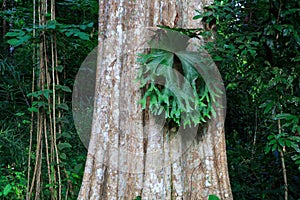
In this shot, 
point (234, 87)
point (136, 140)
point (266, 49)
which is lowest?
point (136, 140)

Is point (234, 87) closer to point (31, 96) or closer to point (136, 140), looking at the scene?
point (136, 140)

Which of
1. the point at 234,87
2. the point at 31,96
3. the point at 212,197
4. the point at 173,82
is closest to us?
the point at 173,82

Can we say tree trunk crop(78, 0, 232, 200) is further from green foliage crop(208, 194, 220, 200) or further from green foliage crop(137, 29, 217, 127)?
green foliage crop(137, 29, 217, 127)

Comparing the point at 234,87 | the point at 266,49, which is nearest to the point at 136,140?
the point at 234,87

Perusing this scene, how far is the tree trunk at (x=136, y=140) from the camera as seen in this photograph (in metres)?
2.97

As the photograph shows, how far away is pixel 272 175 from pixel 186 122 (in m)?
1.68

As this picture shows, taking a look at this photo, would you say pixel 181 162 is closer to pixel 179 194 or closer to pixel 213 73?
pixel 179 194

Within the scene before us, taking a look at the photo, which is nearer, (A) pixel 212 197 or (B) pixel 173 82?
(B) pixel 173 82

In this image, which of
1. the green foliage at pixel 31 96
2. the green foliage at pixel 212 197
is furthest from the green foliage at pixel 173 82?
the green foliage at pixel 31 96

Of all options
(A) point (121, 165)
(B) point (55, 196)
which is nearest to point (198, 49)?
(A) point (121, 165)

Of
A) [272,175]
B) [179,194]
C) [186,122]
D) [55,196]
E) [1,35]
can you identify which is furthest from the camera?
[1,35]

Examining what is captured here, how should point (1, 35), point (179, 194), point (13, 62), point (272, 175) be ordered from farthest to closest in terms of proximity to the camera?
point (1, 35) < point (13, 62) < point (272, 175) < point (179, 194)

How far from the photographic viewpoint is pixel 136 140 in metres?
2.96

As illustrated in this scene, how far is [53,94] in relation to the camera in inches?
149
